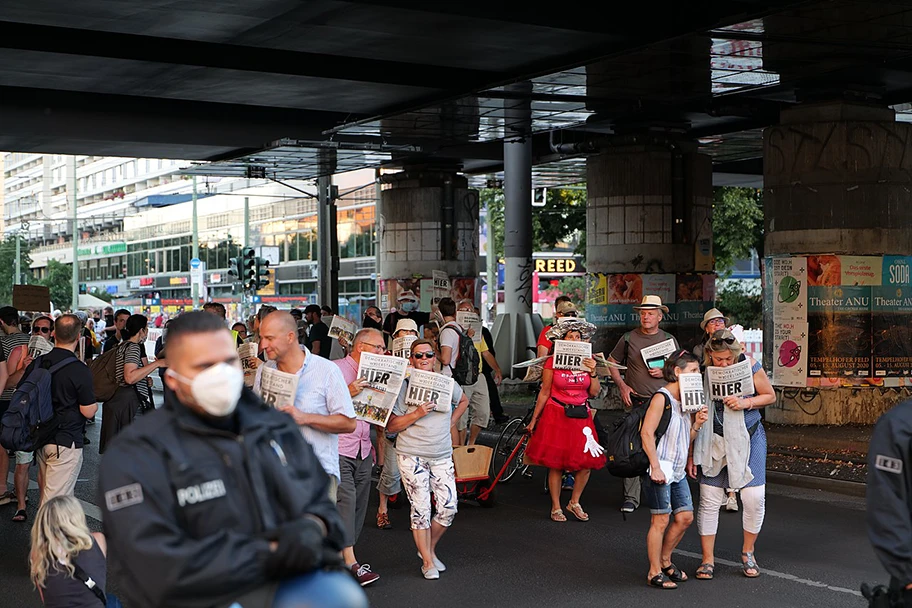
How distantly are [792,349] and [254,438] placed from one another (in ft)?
50.3

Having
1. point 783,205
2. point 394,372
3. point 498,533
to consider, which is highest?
point 783,205

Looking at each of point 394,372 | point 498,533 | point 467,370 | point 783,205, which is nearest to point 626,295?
point 783,205

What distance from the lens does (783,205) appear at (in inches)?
710

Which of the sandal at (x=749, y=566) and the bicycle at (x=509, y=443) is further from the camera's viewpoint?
the bicycle at (x=509, y=443)

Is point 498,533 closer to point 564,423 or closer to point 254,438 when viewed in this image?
point 564,423

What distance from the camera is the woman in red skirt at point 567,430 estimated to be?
1127 centimetres

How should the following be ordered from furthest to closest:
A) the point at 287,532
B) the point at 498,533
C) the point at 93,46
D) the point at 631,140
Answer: the point at 631,140
the point at 93,46
the point at 498,533
the point at 287,532

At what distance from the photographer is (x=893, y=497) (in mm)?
4355

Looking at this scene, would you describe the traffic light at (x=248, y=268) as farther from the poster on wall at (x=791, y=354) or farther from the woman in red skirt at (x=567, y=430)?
the woman in red skirt at (x=567, y=430)

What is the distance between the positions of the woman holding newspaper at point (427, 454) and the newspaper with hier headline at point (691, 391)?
174 centimetres

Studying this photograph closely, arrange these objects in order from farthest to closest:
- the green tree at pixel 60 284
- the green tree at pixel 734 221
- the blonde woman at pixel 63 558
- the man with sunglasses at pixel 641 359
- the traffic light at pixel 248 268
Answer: the green tree at pixel 60 284
the green tree at pixel 734 221
the traffic light at pixel 248 268
the man with sunglasses at pixel 641 359
the blonde woman at pixel 63 558

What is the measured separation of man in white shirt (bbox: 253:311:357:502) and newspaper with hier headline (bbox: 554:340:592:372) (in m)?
4.26

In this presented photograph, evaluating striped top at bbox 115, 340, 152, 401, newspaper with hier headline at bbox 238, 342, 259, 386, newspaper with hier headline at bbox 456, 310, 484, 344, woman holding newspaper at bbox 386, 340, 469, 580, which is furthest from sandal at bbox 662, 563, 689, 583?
newspaper with hier headline at bbox 456, 310, 484, 344

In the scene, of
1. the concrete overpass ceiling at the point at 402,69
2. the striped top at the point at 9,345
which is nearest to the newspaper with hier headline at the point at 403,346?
the striped top at the point at 9,345
